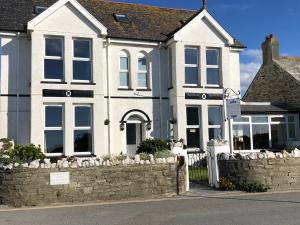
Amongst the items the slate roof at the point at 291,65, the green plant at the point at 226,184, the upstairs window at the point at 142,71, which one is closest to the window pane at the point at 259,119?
the slate roof at the point at 291,65

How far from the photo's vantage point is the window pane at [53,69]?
20047 mm

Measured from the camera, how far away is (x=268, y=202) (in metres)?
12.3

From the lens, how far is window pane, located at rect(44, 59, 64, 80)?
20047 mm

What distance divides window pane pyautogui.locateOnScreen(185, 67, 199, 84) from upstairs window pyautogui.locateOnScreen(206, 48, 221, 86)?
672 mm

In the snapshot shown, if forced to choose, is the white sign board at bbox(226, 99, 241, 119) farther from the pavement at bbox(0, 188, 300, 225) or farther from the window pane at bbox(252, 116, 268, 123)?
the window pane at bbox(252, 116, 268, 123)

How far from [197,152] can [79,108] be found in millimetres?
6373

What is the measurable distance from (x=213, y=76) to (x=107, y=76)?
5.69 metres

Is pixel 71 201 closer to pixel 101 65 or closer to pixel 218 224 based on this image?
pixel 218 224

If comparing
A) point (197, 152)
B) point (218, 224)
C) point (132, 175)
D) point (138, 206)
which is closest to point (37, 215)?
point (138, 206)

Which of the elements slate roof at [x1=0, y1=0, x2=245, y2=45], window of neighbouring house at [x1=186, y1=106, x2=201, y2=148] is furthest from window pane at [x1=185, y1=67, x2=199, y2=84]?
slate roof at [x1=0, y1=0, x2=245, y2=45]

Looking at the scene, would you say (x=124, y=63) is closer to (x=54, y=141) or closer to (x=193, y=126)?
(x=193, y=126)

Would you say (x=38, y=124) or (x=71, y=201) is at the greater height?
(x=38, y=124)

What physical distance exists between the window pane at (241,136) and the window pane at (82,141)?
8.55 metres

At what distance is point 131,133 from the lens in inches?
886
